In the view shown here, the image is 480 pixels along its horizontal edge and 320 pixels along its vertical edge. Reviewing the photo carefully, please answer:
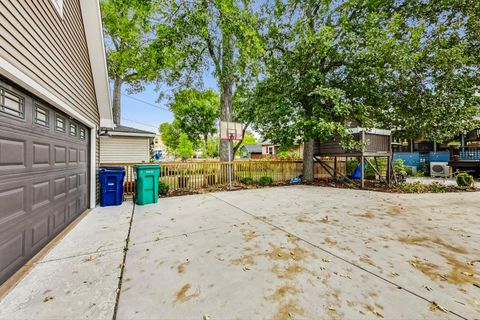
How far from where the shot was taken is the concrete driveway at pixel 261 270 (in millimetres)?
1684

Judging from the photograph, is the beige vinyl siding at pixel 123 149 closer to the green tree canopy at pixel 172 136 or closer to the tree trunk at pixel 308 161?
the tree trunk at pixel 308 161

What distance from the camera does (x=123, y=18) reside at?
1310 cm

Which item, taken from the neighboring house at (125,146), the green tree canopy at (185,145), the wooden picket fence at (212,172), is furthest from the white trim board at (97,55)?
the green tree canopy at (185,145)

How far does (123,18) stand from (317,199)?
1616 centimetres

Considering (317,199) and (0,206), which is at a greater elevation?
(0,206)

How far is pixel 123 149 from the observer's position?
11.6m

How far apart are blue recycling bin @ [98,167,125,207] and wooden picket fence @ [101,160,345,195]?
1416 millimetres

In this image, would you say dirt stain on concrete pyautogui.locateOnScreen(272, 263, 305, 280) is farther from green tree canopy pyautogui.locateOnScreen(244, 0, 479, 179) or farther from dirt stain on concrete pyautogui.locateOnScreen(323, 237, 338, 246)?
green tree canopy pyautogui.locateOnScreen(244, 0, 479, 179)

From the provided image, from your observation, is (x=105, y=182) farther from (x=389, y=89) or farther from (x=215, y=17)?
(x=389, y=89)

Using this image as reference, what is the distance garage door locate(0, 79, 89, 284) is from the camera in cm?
212

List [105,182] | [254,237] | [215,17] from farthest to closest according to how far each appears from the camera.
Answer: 1. [215,17]
2. [105,182]
3. [254,237]

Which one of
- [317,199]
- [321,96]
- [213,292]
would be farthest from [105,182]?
[321,96]

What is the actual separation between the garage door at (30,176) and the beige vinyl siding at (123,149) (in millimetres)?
8430

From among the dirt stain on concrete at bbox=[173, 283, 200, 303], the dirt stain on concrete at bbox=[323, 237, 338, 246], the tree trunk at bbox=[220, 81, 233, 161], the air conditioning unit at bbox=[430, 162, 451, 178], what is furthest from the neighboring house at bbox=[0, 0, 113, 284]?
the air conditioning unit at bbox=[430, 162, 451, 178]
